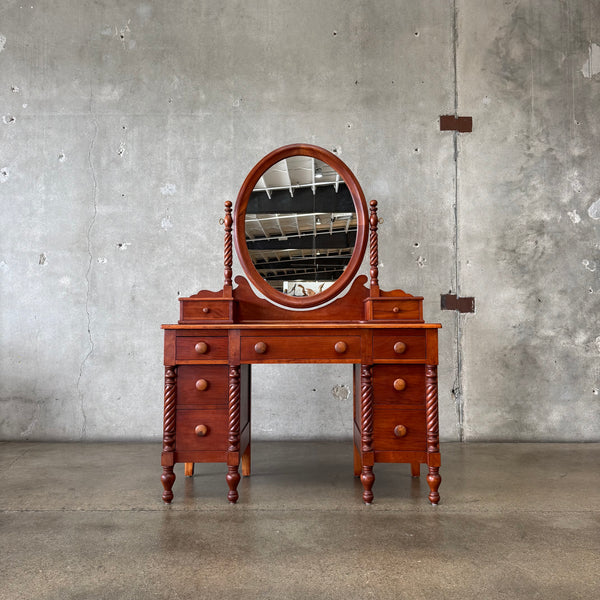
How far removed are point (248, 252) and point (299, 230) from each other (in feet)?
1.07

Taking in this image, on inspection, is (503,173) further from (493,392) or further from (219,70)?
(219,70)

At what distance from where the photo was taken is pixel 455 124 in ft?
11.2

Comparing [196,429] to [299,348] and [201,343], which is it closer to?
[201,343]

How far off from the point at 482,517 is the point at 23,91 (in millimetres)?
4156

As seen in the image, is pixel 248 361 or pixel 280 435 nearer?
pixel 248 361

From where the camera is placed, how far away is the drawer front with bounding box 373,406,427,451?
2.22m

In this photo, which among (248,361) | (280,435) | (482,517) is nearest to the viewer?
(482,517)

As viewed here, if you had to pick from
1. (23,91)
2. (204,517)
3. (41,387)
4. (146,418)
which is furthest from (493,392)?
(23,91)

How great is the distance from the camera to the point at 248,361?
2.25m

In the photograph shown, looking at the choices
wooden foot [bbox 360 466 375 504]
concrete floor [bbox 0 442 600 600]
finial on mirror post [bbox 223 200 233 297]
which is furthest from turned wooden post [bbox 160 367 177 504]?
wooden foot [bbox 360 466 375 504]

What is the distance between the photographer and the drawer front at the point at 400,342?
2246mm

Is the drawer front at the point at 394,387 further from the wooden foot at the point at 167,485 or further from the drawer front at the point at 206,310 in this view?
the wooden foot at the point at 167,485

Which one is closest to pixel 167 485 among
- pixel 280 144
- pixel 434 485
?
pixel 434 485

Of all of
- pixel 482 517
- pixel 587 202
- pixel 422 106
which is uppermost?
pixel 422 106
